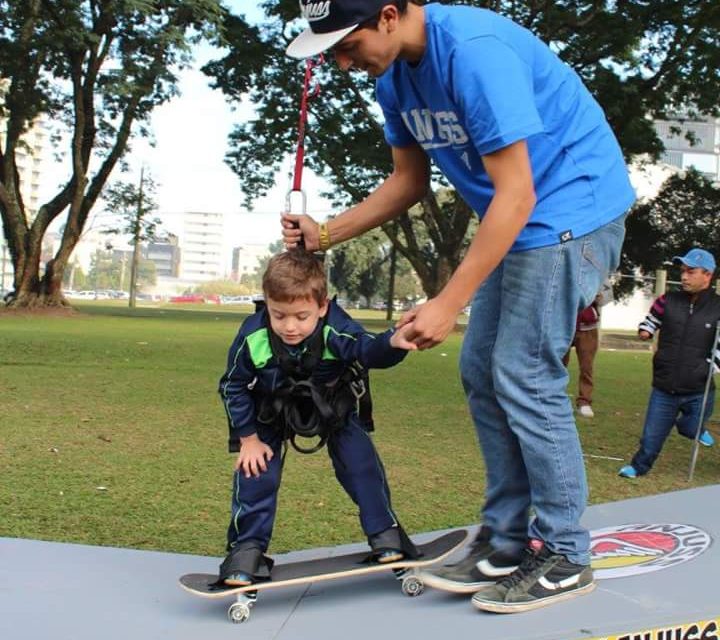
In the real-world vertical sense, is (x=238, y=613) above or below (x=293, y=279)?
below

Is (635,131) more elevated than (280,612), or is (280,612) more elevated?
(635,131)

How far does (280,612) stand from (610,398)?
9.22m

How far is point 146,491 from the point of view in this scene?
4828 mm

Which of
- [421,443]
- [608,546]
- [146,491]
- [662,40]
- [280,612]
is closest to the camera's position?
[280,612]

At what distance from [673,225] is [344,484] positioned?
109 ft

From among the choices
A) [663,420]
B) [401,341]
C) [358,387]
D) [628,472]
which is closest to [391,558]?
[358,387]

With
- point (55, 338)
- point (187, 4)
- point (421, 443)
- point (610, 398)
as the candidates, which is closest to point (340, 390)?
point (421, 443)

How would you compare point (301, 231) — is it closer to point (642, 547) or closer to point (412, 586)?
point (412, 586)

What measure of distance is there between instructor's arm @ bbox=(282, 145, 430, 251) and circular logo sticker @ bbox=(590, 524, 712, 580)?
1455 mm

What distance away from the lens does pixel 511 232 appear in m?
2.36

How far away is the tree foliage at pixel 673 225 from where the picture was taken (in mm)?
32875

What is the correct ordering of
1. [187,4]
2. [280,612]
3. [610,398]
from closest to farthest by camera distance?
1. [280,612]
2. [610,398]
3. [187,4]

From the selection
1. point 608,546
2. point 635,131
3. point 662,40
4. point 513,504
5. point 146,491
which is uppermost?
point 662,40

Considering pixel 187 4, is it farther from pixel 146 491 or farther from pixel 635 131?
pixel 146 491
